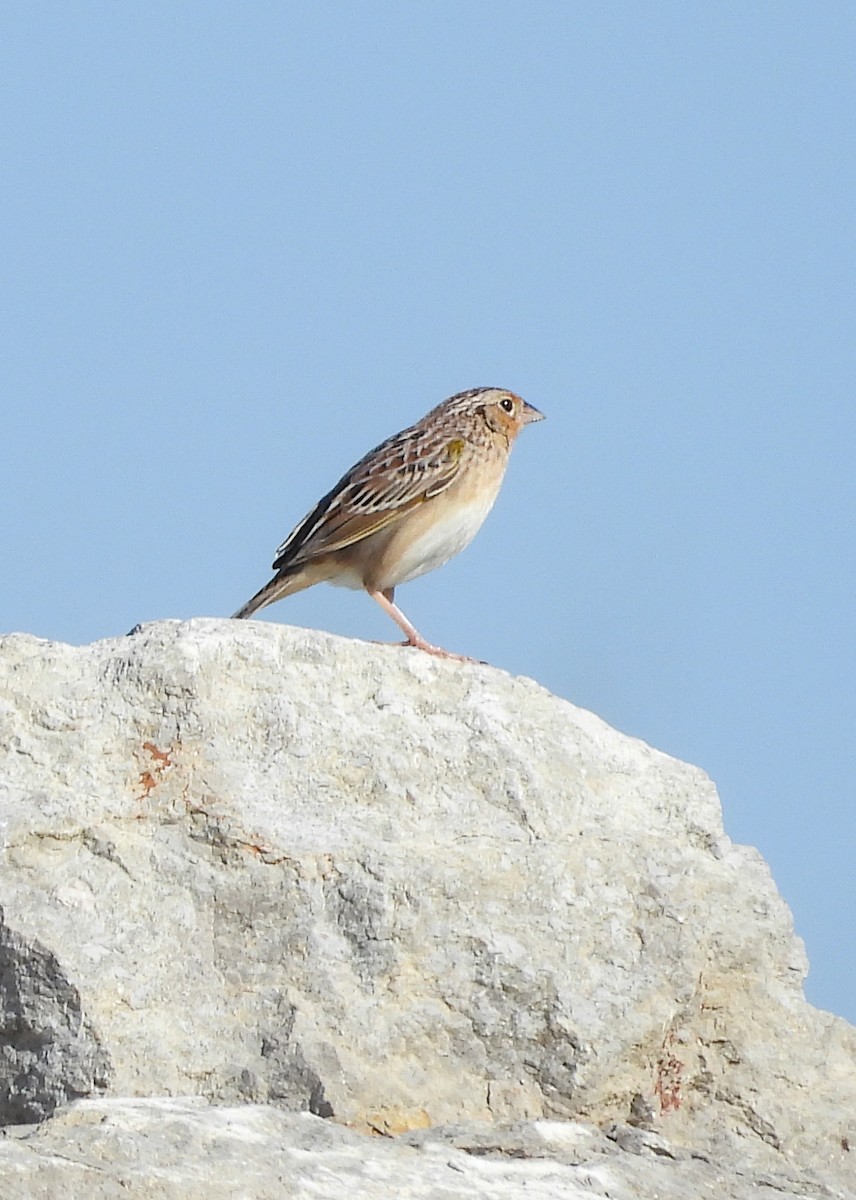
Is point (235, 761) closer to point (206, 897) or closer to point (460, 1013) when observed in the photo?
point (206, 897)

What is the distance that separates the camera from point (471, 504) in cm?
1153

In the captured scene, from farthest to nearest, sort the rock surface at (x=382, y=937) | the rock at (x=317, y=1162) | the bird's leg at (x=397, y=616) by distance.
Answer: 1. the bird's leg at (x=397, y=616)
2. the rock surface at (x=382, y=937)
3. the rock at (x=317, y=1162)

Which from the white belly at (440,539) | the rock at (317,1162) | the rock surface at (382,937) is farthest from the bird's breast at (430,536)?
the rock at (317,1162)

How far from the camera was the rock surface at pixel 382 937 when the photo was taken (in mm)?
5793

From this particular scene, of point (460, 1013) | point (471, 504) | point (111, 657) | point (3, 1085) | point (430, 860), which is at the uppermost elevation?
point (471, 504)

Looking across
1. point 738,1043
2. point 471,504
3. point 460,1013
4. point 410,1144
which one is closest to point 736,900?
point 738,1043

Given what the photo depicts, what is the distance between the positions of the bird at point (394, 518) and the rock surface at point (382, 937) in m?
4.11

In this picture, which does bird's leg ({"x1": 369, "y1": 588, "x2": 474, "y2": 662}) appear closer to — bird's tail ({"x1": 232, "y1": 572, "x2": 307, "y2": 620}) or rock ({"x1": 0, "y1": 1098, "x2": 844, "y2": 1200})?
bird's tail ({"x1": 232, "y1": 572, "x2": 307, "y2": 620})

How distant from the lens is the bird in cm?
1123

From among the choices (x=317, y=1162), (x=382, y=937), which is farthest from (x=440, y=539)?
(x=317, y=1162)

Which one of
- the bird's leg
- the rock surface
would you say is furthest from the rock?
the bird's leg

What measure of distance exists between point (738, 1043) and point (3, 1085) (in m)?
2.46

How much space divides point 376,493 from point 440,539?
18.0 inches

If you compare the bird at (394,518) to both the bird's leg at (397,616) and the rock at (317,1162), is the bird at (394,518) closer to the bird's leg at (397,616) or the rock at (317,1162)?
the bird's leg at (397,616)
